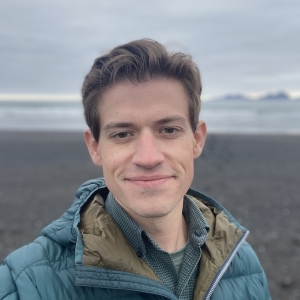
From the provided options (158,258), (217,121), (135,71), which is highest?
(135,71)

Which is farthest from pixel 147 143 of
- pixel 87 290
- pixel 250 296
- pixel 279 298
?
pixel 279 298

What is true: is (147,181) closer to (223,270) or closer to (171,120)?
(171,120)

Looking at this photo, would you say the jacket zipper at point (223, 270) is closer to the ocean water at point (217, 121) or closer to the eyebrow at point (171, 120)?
the eyebrow at point (171, 120)

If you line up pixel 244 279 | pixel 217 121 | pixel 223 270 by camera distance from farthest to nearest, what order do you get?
pixel 217 121, pixel 244 279, pixel 223 270

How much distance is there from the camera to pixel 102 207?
8.45 feet

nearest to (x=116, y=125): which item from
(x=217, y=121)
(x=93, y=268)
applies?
(x=93, y=268)

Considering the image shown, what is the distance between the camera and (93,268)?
216 cm

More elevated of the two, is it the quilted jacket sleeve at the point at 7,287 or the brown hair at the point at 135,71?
the brown hair at the point at 135,71

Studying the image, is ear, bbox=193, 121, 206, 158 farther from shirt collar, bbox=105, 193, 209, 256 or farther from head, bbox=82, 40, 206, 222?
shirt collar, bbox=105, 193, 209, 256

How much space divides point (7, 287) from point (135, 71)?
1463 mm

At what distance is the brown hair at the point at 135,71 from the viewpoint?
2531mm

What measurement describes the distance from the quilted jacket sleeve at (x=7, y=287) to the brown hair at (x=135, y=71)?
102 centimetres

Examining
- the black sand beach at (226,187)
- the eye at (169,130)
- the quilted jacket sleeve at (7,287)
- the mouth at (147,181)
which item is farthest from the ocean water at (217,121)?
the quilted jacket sleeve at (7,287)

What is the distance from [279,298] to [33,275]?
16.3 ft
